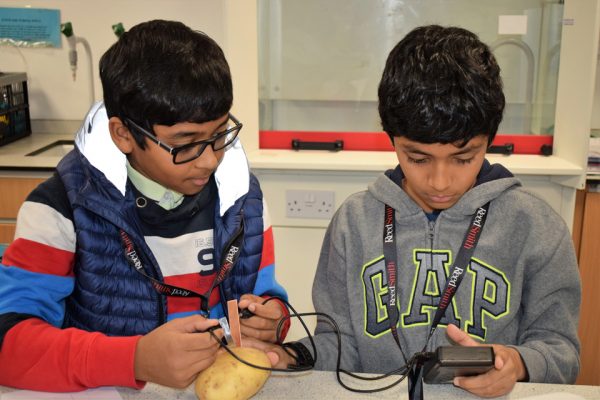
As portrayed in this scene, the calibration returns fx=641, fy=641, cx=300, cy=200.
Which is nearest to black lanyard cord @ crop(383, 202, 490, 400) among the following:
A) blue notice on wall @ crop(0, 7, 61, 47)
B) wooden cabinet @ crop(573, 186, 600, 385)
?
wooden cabinet @ crop(573, 186, 600, 385)

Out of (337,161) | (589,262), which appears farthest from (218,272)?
(589,262)

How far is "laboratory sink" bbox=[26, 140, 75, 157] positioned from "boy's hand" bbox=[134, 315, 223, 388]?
188 centimetres

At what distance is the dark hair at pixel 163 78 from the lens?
1117mm

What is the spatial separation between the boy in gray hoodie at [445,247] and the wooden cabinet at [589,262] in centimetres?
132

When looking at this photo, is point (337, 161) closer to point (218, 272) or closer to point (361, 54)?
point (361, 54)

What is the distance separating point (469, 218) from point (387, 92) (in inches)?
12.0

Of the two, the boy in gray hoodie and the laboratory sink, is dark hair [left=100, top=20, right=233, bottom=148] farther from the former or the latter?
the laboratory sink

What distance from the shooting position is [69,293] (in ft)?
3.92

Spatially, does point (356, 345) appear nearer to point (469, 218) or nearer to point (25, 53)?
point (469, 218)

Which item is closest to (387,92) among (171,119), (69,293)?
(171,119)

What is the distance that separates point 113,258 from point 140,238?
77mm

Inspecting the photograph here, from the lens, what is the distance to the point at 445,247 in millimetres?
1287

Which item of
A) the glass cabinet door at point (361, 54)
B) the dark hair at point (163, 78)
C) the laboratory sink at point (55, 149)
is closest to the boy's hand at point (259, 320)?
the dark hair at point (163, 78)

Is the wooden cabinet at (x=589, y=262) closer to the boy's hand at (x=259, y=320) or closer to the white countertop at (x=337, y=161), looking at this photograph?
the white countertop at (x=337, y=161)
